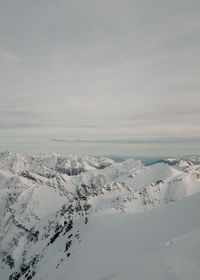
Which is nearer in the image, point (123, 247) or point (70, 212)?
point (123, 247)

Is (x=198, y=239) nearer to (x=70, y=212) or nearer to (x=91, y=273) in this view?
(x=91, y=273)

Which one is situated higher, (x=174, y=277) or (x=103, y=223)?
(x=174, y=277)

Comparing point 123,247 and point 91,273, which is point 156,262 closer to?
point 91,273

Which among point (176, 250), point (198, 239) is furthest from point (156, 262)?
point (198, 239)

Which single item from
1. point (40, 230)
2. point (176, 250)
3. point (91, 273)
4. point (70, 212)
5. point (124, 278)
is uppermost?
point (176, 250)

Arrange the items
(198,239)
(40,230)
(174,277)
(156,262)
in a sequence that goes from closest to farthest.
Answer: (174,277) < (156,262) < (198,239) < (40,230)

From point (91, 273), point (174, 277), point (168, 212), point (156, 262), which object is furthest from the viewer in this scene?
point (168, 212)

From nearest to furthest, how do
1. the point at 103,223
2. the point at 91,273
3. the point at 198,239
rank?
the point at 198,239, the point at 91,273, the point at 103,223

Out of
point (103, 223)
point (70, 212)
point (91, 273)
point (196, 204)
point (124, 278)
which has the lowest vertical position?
point (70, 212)

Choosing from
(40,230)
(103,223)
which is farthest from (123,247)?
(40,230)

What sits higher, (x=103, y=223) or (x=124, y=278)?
(x=124, y=278)
